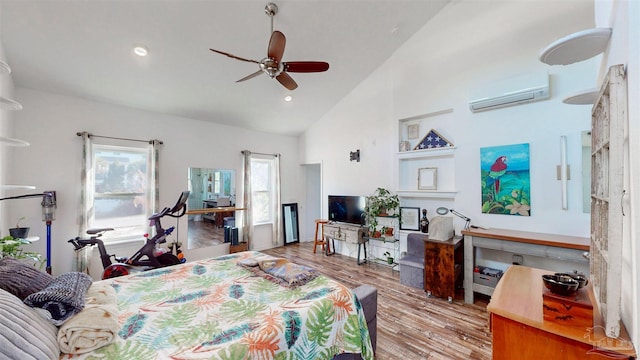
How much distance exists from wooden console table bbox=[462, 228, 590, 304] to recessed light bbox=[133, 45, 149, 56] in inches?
175

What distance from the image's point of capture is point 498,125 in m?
3.18

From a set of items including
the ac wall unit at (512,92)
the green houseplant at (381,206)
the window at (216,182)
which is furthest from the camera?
the window at (216,182)

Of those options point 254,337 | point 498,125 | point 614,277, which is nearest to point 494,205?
point 498,125

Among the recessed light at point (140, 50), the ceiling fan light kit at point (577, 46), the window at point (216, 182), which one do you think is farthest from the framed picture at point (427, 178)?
the recessed light at point (140, 50)

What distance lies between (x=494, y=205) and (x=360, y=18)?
3.03 m

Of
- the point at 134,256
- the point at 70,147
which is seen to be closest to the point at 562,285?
the point at 134,256

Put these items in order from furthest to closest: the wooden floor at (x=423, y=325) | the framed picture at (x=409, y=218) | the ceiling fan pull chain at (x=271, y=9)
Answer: the framed picture at (x=409, y=218) → the ceiling fan pull chain at (x=271, y=9) → the wooden floor at (x=423, y=325)

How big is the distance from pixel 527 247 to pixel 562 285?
1.82 meters

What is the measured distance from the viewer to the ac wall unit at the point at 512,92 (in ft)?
9.22

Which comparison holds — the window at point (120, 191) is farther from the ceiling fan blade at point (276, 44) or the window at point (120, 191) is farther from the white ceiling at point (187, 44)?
the ceiling fan blade at point (276, 44)

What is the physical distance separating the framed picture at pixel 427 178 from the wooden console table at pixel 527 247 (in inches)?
40.1

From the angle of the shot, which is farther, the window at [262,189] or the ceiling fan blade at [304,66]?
the window at [262,189]

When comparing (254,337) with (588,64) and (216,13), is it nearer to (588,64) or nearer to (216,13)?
(216,13)

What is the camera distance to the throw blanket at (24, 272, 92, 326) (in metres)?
1.16
